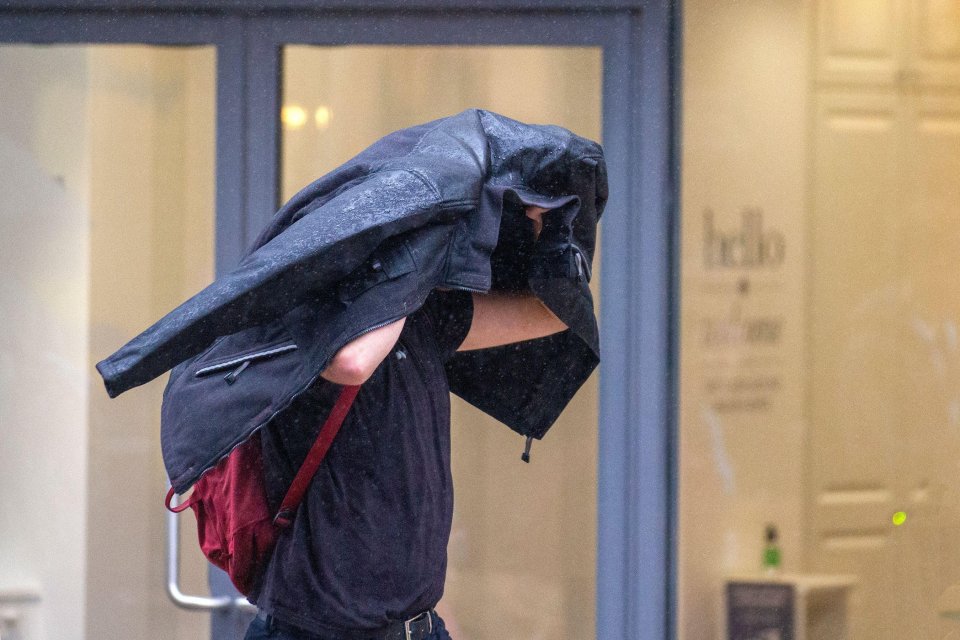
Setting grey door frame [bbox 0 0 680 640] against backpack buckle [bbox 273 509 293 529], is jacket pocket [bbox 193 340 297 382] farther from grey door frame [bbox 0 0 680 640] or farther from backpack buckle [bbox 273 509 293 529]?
grey door frame [bbox 0 0 680 640]

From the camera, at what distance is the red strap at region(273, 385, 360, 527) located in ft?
5.82

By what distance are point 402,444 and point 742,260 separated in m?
1.76

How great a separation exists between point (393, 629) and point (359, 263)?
2.21 ft

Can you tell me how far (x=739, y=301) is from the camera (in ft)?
10.8

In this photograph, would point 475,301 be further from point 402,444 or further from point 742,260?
point 742,260

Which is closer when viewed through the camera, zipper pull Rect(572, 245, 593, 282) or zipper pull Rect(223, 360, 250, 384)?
zipper pull Rect(223, 360, 250, 384)

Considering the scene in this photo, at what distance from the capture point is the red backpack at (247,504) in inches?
71.4

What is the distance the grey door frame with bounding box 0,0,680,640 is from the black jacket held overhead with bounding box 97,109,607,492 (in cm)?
131

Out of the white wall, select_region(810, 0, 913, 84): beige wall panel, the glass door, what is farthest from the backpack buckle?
select_region(810, 0, 913, 84): beige wall panel

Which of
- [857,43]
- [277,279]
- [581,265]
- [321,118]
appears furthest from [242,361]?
[857,43]

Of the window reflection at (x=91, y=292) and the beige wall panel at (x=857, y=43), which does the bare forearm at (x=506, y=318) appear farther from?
the beige wall panel at (x=857, y=43)

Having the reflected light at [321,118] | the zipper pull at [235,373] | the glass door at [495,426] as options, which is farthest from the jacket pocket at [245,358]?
the reflected light at [321,118]

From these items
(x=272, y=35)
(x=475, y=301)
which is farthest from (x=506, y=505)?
(x=272, y=35)

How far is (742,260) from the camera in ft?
10.8
